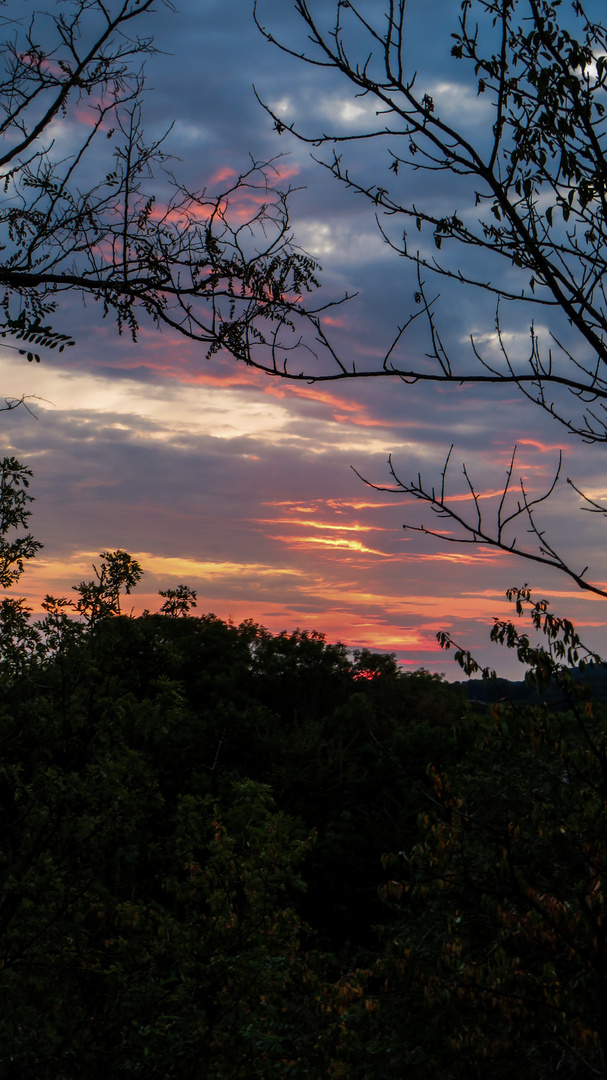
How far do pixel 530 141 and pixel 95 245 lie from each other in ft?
12.4

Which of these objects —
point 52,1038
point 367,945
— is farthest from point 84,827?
point 367,945

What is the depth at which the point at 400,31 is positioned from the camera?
426cm

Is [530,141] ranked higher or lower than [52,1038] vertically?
higher

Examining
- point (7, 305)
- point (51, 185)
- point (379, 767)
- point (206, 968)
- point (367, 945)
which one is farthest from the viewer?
point (379, 767)

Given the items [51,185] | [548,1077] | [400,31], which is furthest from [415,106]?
[548,1077]

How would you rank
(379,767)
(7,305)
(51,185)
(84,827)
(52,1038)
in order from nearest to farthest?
(7,305) < (51,185) < (52,1038) < (84,827) < (379,767)

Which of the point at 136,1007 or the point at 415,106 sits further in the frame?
the point at 136,1007

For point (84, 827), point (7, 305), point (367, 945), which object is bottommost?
point (367, 945)

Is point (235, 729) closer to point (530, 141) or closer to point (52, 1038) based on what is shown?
point (52, 1038)

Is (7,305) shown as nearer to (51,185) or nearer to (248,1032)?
(51,185)

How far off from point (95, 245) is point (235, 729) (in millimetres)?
24772

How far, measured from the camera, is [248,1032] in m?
10.4

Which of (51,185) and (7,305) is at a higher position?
(51,185)

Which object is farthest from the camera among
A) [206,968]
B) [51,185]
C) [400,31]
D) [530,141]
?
[206,968]
